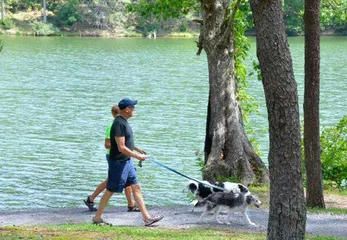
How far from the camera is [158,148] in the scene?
86.9 feet

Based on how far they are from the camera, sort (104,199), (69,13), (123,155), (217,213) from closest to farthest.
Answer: (123,155) < (104,199) < (217,213) < (69,13)

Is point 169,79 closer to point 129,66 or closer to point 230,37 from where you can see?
point 129,66

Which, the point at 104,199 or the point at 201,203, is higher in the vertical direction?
the point at 104,199

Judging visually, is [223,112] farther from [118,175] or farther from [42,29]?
[42,29]

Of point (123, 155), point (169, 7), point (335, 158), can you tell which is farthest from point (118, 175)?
point (335, 158)

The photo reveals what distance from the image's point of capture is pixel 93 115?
3412cm

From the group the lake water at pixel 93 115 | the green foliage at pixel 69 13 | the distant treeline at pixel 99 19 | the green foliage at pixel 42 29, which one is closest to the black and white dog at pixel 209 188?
the lake water at pixel 93 115

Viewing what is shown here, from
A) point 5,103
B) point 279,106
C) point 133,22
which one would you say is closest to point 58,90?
point 5,103

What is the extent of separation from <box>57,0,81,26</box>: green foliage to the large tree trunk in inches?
3825

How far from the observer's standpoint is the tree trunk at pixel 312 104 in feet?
45.8

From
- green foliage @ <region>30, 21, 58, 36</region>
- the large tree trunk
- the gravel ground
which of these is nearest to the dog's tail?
the gravel ground

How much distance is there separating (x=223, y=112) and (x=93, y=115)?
16.6 m

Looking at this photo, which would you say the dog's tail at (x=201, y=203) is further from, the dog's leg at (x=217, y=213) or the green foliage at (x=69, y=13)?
the green foliage at (x=69, y=13)

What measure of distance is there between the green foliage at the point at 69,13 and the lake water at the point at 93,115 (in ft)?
113
